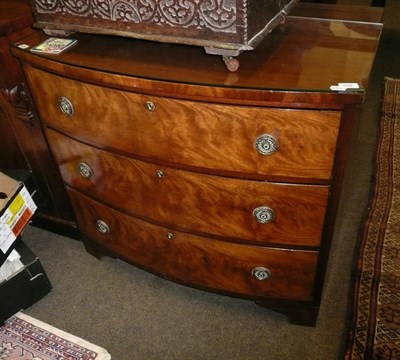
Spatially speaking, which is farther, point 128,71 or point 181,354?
point 181,354

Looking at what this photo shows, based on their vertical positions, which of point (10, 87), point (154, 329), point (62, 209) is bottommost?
point (154, 329)

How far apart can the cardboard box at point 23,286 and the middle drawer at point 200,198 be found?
39 centimetres

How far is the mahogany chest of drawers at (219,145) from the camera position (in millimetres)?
904

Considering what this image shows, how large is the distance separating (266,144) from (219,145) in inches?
4.9

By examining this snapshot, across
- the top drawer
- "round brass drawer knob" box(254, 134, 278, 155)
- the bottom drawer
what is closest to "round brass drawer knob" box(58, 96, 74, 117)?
the top drawer

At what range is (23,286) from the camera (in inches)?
57.8

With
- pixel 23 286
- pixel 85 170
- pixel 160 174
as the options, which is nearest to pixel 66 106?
pixel 85 170

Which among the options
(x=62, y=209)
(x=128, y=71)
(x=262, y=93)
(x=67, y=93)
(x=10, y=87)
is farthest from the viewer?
(x=62, y=209)

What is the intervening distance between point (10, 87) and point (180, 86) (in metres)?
0.70

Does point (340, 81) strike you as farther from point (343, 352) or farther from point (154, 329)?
point (154, 329)

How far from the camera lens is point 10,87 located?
129 centimetres

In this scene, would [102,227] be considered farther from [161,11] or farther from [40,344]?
[161,11]

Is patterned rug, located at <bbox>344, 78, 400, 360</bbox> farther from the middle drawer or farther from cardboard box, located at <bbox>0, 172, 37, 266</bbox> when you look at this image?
cardboard box, located at <bbox>0, 172, 37, 266</bbox>

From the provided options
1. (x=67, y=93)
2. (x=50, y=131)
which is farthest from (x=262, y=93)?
(x=50, y=131)
